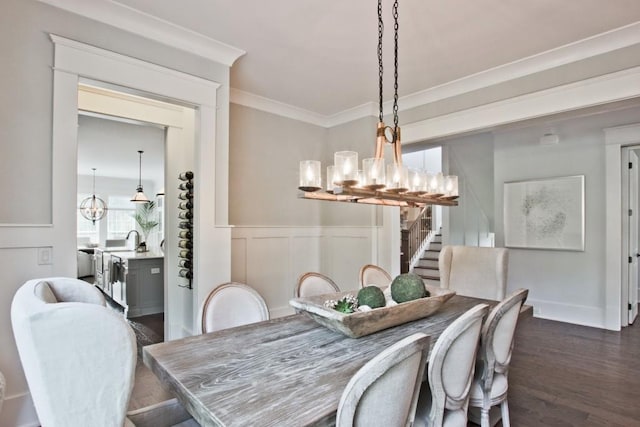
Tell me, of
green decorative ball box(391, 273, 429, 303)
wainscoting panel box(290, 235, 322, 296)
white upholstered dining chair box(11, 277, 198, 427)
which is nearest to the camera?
white upholstered dining chair box(11, 277, 198, 427)

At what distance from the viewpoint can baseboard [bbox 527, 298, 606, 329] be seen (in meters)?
4.35

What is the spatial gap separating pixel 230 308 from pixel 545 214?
454cm

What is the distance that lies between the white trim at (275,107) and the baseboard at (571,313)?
386cm

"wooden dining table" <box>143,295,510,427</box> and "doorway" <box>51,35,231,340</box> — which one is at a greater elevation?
"doorway" <box>51,35,231,340</box>

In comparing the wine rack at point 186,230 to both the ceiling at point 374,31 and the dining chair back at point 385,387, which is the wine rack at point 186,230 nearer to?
the ceiling at point 374,31

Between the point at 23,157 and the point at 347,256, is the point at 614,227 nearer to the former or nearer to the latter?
the point at 347,256

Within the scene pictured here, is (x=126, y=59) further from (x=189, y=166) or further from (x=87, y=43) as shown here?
(x=189, y=166)

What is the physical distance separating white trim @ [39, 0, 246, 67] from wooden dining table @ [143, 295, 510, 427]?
222 centimetres

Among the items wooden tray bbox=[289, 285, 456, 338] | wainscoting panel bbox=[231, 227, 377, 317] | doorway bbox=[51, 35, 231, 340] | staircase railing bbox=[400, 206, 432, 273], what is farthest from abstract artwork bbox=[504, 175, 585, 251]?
doorway bbox=[51, 35, 231, 340]

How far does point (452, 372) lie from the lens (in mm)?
1432

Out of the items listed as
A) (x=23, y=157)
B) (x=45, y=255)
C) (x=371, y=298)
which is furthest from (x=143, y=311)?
(x=371, y=298)

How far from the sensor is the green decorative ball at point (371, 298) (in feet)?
6.24

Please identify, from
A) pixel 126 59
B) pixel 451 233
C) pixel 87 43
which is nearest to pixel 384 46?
pixel 126 59

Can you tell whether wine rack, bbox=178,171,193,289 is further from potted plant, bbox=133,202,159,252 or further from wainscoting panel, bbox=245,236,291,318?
potted plant, bbox=133,202,159,252
